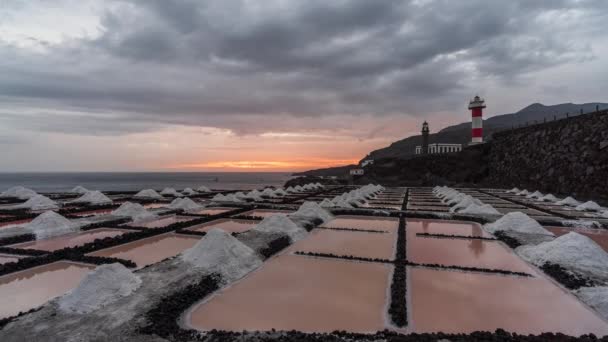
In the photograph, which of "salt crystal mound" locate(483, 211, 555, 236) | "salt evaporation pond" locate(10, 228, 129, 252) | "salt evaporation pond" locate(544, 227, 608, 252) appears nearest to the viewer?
"salt evaporation pond" locate(10, 228, 129, 252)

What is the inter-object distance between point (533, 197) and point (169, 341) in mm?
27678

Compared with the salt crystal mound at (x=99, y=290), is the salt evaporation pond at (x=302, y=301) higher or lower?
lower

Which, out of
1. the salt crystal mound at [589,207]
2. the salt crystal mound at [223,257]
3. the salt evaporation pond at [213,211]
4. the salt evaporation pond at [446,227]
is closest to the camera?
the salt crystal mound at [223,257]

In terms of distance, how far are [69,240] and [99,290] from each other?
274 inches

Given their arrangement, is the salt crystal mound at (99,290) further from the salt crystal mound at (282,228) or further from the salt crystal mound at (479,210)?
the salt crystal mound at (479,210)

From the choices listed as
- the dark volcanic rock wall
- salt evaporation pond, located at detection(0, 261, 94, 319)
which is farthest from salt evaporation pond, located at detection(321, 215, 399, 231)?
the dark volcanic rock wall

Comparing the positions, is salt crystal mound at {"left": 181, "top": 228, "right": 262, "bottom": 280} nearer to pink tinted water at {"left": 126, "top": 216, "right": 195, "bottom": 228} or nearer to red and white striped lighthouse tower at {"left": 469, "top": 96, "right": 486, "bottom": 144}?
pink tinted water at {"left": 126, "top": 216, "right": 195, "bottom": 228}

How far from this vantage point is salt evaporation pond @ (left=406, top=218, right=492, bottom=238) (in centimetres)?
1348

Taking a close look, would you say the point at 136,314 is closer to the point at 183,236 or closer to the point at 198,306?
the point at 198,306

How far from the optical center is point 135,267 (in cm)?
864

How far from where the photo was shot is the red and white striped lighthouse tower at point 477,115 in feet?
143

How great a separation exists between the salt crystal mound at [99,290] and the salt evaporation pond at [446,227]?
34.3 ft

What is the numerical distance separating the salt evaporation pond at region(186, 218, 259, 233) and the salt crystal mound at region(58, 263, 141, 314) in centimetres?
645

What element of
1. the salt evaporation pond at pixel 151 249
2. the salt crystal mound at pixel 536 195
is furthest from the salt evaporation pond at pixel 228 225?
the salt crystal mound at pixel 536 195
